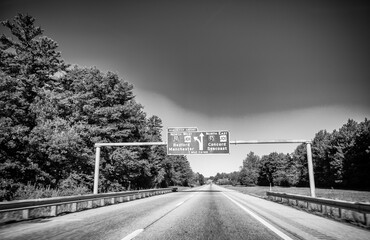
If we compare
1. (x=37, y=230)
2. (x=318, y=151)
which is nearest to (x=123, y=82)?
(x=37, y=230)

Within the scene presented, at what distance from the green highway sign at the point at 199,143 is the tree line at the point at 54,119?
8083 mm

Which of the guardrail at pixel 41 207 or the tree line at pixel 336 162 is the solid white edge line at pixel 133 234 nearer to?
the guardrail at pixel 41 207

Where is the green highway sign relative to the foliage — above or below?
above

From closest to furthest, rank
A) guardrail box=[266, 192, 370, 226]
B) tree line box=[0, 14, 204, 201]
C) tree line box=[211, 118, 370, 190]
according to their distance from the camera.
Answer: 1. guardrail box=[266, 192, 370, 226]
2. tree line box=[0, 14, 204, 201]
3. tree line box=[211, 118, 370, 190]

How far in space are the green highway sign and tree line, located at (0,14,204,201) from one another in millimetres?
8083

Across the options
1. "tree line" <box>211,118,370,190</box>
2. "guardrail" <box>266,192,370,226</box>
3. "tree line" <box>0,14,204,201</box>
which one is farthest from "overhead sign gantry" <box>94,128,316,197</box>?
"tree line" <box>211,118,370,190</box>

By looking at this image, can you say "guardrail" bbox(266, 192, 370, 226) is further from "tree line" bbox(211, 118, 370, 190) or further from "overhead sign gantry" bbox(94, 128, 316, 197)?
"tree line" bbox(211, 118, 370, 190)

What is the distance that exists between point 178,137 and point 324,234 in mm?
13870

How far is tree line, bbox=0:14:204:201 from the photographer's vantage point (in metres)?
17.0

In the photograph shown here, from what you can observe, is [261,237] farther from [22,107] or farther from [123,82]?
[123,82]

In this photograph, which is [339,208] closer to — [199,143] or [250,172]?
[199,143]

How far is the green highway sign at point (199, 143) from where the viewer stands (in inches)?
715

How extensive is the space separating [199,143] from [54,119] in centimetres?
1251

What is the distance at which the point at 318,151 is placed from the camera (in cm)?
6581
